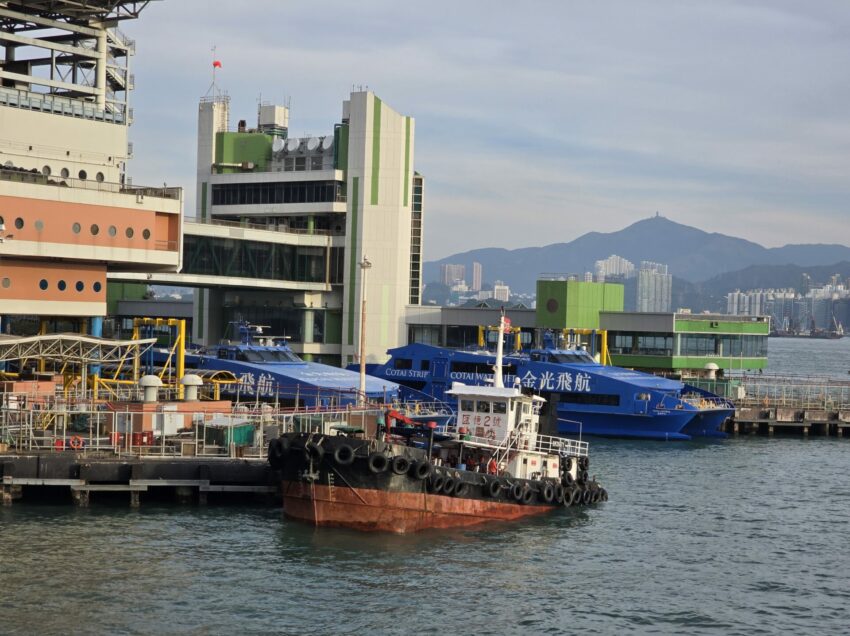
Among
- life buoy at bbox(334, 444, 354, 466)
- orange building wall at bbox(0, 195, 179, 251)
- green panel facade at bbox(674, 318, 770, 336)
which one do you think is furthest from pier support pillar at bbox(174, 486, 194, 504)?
green panel facade at bbox(674, 318, 770, 336)

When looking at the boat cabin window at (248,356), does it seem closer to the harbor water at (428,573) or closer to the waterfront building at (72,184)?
the waterfront building at (72,184)

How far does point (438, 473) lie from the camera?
40.7 m

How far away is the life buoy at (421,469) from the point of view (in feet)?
131

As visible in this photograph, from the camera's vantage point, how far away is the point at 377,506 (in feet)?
130

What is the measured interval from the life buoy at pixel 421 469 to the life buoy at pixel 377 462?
109 cm

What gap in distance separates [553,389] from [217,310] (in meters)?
32.2

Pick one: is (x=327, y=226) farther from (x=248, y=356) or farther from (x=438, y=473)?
(x=438, y=473)

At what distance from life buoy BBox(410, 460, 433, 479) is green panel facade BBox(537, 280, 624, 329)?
1871 inches

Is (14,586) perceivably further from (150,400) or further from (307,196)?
(307,196)

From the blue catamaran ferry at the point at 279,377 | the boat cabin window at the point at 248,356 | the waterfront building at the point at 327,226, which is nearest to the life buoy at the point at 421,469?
the blue catamaran ferry at the point at 279,377

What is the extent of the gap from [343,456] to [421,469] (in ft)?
8.82

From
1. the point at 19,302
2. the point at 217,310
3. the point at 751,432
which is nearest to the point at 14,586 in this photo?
the point at 19,302

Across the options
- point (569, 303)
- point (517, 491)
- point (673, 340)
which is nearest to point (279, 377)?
point (517, 491)

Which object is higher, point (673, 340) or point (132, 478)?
point (673, 340)
